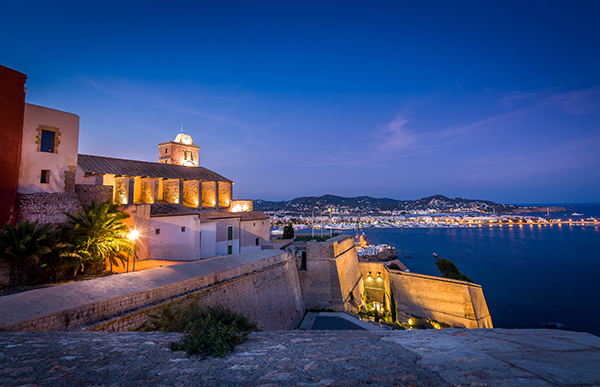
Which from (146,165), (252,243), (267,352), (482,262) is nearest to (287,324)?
(252,243)

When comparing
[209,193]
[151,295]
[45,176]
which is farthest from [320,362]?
[209,193]

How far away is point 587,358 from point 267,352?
291cm

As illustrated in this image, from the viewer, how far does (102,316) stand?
5137 mm

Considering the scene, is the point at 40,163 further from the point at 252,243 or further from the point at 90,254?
the point at 252,243

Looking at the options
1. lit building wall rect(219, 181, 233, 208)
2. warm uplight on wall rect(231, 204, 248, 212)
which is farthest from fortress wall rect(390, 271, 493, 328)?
lit building wall rect(219, 181, 233, 208)

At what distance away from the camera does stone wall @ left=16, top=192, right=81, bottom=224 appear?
26.8 ft

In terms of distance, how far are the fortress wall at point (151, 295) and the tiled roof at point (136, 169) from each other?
9.96m

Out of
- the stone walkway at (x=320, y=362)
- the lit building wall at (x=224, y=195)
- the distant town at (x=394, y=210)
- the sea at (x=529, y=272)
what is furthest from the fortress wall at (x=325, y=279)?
the distant town at (x=394, y=210)

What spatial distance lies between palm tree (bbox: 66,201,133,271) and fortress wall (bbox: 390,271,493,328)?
18.6 m

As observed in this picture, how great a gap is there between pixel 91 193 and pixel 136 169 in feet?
22.1

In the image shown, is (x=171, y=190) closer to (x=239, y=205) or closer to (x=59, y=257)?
(x=239, y=205)

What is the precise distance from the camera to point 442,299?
18.4 m

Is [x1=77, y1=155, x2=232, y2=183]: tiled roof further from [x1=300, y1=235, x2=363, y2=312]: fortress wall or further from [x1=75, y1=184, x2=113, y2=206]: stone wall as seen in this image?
[x1=300, y1=235, x2=363, y2=312]: fortress wall

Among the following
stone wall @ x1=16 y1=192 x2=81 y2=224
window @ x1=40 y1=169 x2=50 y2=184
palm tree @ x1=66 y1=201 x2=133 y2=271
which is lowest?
palm tree @ x1=66 y1=201 x2=133 y2=271
